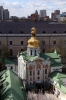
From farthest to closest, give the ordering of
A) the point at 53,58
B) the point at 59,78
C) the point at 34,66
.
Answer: the point at 53,58
the point at 34,66
the point at 59,78

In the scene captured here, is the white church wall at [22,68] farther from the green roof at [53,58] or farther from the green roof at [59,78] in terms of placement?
the green roof at [59,78]

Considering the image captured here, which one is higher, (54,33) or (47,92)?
(54,33)

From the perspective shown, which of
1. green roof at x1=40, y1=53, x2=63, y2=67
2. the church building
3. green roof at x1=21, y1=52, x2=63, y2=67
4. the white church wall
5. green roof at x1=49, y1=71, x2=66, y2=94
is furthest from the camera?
green roof at x1=40, y1=53, x2=63, y2=67

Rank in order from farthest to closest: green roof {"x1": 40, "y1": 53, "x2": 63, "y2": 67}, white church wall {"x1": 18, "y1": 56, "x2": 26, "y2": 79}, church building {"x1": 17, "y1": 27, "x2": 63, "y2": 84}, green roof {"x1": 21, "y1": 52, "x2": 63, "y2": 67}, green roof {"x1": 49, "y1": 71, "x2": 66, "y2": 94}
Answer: green roof {"x1": 40, "y1": 53, "x2": 63, "y2": 67}, green roof {"x1": 21, "y1": 52, "x2": 63, "y2": 67}, white church wall {"x1": 18, "y1": 56, "x2": 26, "y2": 79}, church building {"x1": 17, "y1": 27, "x2": 63, "y2": 84}, green roof {"x1": 49, "y1": 71, "x2": 66, "y2": 94}

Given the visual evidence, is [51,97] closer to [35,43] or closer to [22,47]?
[35,43]

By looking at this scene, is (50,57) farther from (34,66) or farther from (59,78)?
(59,78)

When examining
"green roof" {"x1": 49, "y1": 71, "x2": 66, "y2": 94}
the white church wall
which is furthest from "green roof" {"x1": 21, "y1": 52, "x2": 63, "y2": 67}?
"green roof" {"x1": 49, "y1": 71, "x2": 66, "y2": 94}

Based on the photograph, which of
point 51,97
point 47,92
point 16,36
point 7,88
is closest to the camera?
point 7,88

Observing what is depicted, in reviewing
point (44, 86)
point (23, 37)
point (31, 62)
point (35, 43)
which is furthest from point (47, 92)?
point (23, 37)

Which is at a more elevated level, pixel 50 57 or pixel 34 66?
pixel 50 57

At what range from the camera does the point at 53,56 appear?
42.0 metres

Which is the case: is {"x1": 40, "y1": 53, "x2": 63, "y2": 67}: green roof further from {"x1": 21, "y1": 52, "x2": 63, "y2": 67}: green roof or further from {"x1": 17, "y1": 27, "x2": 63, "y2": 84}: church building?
{"x1": 17, "y1": 27, "x2": 63, "y2": 84}: church building

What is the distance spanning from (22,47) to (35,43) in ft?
74.2

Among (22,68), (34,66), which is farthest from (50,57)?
(22,68)
